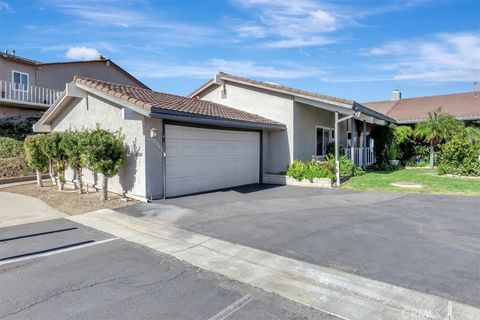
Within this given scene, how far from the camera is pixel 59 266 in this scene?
193 inches

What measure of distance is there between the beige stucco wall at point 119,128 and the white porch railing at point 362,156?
10979 mm

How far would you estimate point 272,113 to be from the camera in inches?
588

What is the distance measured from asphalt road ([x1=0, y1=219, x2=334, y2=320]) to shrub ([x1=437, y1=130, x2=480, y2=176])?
15471 mm

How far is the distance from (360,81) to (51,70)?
22.8 metres

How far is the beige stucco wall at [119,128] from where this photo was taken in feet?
32.0

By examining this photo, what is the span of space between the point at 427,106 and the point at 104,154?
80.9 feet

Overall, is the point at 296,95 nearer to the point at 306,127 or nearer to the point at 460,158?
the point at 306,127

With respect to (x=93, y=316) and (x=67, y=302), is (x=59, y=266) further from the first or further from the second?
(x=93, y=316)

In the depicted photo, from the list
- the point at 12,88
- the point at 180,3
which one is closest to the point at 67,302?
the point at 180,3

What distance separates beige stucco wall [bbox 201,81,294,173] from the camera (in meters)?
14.5

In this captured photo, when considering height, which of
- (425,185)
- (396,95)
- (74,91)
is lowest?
(425,185)

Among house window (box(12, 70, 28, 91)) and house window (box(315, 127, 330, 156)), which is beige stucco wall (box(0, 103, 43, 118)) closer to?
house window (box(12, 70, 28, 91))

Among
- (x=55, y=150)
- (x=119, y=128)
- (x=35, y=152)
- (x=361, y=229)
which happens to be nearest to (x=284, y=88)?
(x=119, y=128)

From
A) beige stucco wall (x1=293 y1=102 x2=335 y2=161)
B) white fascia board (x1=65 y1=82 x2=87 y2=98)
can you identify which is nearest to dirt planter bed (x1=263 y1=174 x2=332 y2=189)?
beige stucco wall (x1=293 y1=102 x2=335 y2=161)
